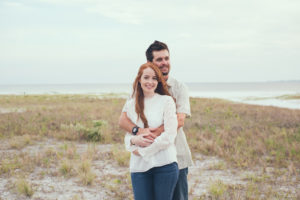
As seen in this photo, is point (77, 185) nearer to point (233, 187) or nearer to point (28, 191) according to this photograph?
point (28, 191)

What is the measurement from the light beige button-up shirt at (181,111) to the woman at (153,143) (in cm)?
29

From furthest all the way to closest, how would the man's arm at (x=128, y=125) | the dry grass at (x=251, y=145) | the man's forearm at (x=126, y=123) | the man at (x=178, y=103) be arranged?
the dry grass at (x=251, y=145), the man at (x=178, y=103), the man's forearm at (x=126, y=123), the man's arm at (x=128, y=125)

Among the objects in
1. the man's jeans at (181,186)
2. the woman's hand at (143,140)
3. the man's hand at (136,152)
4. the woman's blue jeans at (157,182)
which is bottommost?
the man's jeans at (181,186)

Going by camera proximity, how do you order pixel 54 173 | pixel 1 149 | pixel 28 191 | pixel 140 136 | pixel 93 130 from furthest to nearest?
pixel 93 130, pixel 1 149, pixel 54 173, pixel 28 191, pixel 140 136

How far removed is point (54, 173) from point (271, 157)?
6037mm

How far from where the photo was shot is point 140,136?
268 centimetres

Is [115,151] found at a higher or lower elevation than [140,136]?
lower

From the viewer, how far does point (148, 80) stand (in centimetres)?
279

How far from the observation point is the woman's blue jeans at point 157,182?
2639mm

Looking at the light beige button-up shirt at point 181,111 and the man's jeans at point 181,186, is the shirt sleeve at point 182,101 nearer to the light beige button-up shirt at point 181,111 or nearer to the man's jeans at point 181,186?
the light beige button-up shirt at point 181,111

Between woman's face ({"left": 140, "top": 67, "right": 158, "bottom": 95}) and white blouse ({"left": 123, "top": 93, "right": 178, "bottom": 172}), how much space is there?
5.2 inches

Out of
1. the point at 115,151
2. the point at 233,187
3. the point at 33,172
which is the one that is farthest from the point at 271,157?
the point at 33,172

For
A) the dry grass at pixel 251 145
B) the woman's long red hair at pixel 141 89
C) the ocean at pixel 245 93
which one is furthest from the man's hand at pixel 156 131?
the dry grass at pixel 251 145

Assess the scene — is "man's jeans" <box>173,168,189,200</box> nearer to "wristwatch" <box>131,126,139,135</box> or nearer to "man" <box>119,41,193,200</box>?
"man" <box>119,41,193,200</box>
